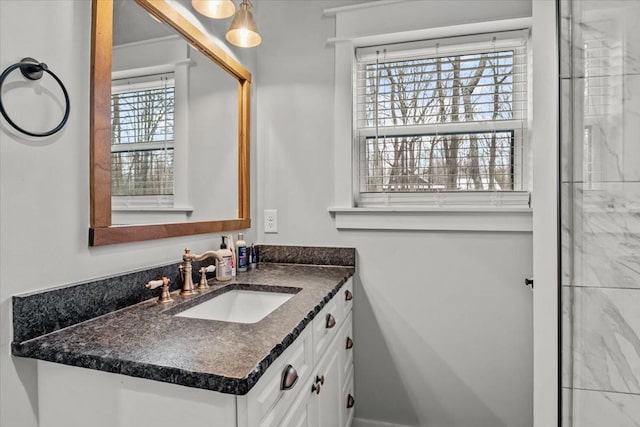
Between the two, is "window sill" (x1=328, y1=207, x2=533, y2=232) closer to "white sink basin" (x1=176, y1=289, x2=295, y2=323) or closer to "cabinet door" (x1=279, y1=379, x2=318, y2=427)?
"white sink basin" (x1=176, y1=289, x2=295, y2=323)

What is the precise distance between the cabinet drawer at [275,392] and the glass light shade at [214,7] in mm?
1205

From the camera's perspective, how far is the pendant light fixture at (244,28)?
145 centimetres

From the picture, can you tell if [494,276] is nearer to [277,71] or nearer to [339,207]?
[339,207]

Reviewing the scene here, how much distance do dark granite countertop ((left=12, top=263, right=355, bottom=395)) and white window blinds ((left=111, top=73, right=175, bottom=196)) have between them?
404 millimetres

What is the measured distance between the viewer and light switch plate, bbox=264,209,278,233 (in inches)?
79.0

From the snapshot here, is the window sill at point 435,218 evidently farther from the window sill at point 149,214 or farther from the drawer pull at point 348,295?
the window sill at point 149,214

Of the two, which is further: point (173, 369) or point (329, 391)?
point (329, 391)

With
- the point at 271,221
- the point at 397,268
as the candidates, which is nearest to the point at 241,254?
the point at 271,221

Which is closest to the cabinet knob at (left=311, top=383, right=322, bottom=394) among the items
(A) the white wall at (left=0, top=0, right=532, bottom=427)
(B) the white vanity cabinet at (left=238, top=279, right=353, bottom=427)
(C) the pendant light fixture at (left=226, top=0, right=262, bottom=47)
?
(B) the white vanity cabinet at (left=238, top=279, right=353, bottom=427)

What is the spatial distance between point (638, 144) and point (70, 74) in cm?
131

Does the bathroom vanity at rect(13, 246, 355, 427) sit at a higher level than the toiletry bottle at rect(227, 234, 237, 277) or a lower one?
lower

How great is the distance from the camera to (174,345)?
831 millimetres

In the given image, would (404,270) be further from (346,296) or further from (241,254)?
(241,254)

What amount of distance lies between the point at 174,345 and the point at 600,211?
99 centimetres
